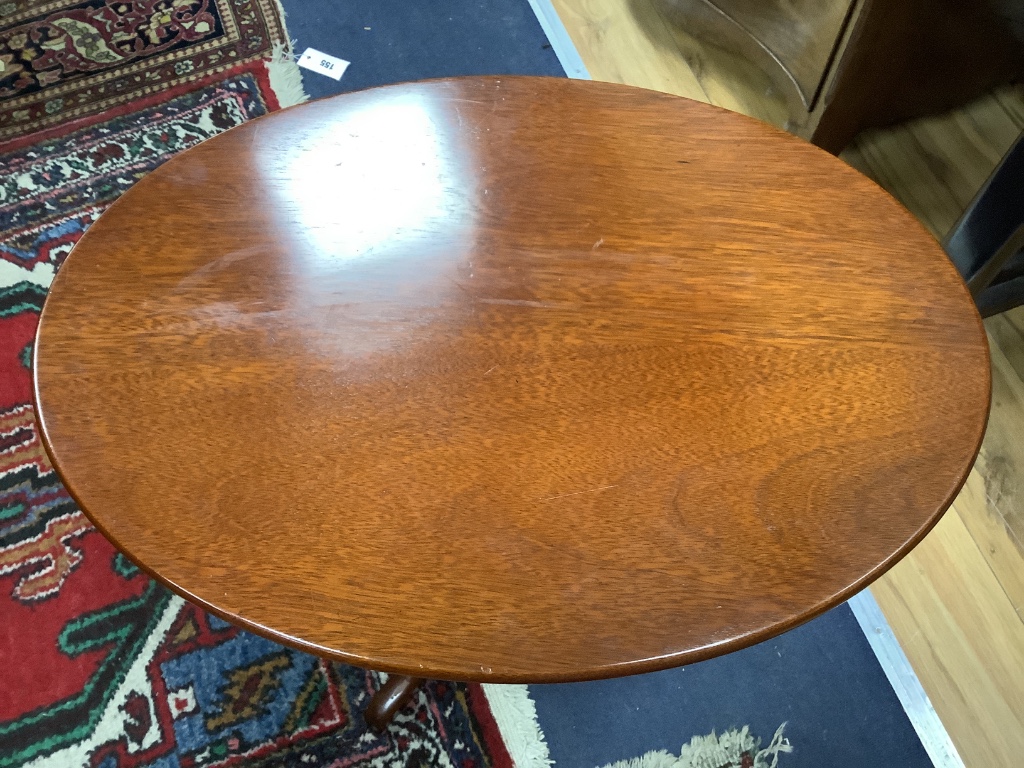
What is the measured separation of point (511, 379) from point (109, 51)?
109cm

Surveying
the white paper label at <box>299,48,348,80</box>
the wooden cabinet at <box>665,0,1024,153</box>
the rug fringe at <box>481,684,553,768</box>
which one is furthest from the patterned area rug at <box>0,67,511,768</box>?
the wooden cabinet at <box>665,0,1024,153</box>

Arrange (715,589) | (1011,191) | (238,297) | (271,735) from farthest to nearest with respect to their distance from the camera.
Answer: (1011,191) < (271,735) < (238,297) < (715,589)

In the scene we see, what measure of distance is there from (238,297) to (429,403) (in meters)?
0.17

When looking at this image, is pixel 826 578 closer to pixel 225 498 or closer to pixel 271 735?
pixel 225 498

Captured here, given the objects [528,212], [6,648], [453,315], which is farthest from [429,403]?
[6,648]

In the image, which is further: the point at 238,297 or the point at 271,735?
the point at 271,735

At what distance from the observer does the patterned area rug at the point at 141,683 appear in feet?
2.63

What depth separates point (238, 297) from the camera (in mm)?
587

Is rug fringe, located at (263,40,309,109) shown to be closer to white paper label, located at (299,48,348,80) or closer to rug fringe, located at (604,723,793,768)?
white paper label, located at (299,48,348,80)

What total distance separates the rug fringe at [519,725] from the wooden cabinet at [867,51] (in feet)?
2.75

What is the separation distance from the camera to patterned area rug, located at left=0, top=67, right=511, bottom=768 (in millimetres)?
803

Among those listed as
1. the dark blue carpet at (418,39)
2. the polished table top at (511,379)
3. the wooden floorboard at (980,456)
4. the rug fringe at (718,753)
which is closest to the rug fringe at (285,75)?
the dark blue carpet at (418,39)

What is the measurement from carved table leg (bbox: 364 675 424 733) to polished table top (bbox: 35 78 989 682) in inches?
14.2

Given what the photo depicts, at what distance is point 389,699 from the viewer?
0.79 metres
